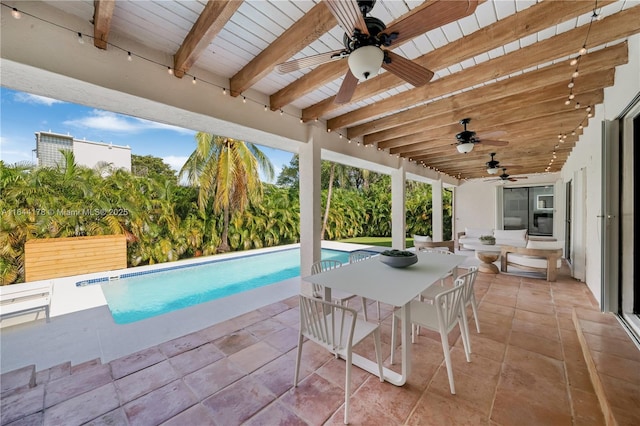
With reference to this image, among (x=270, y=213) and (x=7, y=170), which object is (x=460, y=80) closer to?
(x=270, y=213)

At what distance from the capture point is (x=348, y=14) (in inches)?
52.7

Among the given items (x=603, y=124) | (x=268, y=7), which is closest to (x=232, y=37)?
(x=268, y=7)

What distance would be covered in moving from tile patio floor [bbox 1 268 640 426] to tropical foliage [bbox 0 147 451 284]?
4859 millimetres

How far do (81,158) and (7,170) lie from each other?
6.14 metres

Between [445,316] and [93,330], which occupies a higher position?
[445,316]

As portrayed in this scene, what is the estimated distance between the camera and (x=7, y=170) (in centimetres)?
498

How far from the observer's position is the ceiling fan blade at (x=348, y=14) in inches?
49.1

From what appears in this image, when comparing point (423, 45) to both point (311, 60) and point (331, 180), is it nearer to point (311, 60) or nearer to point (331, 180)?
point (311, 60)

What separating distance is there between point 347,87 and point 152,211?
6.87 meters

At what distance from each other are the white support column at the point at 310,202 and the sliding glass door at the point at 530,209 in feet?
28.4

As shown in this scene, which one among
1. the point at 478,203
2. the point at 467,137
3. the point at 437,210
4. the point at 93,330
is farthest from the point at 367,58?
the point at 478,203

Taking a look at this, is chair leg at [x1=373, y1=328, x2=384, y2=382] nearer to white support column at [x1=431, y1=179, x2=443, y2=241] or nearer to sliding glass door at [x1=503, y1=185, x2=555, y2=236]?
white support column at [x1=431, y1=179, x2=443, y2=241]

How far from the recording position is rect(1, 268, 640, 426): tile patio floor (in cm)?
163

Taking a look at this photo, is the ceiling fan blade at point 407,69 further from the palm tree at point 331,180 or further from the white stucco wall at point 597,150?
the palm tree at point 331,180
